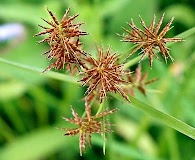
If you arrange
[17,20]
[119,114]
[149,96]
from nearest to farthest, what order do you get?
[149,96], [119,114], [17,20]

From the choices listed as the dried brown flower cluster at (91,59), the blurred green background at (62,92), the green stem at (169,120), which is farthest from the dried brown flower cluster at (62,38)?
the blurred green background at (62,92)

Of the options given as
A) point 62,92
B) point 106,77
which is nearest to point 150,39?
point 106,77

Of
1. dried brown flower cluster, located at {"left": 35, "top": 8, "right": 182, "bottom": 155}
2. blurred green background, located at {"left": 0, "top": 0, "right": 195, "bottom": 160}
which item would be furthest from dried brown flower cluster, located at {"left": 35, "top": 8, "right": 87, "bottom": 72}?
blurred green background, located at {"left": 0, "top": 0, "right": 195, "bottom": 160}

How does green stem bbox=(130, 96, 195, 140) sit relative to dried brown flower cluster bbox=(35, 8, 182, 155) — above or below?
below

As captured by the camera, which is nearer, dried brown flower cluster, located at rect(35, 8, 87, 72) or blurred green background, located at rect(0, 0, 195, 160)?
dried brown flower cluster, located at rect(35, 8, 87, 72)

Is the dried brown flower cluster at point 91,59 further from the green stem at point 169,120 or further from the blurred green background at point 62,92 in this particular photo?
the blurred green background at point 62,92

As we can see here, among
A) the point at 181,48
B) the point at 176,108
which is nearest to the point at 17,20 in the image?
the point at 181,48

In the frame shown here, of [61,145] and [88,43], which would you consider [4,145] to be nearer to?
[61,145]

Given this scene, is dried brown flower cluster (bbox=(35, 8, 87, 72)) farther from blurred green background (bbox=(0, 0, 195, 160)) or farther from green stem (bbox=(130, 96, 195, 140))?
blurred green background (bbox=(0, 0, 195, 160))
